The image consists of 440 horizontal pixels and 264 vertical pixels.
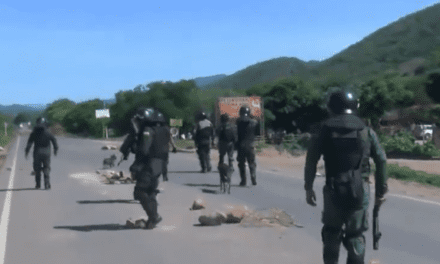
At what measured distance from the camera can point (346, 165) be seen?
16.3 feet

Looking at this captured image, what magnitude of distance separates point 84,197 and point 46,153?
2.02 m

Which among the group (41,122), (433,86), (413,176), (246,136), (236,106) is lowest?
(413,176)

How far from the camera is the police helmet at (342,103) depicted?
512 cm

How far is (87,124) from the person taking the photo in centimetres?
14562

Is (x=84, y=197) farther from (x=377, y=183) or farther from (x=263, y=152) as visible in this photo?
(x=263, y=152)

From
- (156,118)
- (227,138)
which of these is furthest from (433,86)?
(156,118)

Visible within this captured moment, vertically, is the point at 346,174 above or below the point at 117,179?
above

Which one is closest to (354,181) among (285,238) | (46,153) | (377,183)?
(377,183)

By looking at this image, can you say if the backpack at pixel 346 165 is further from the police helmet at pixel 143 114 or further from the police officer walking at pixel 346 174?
the police helmet at pixel 143 114

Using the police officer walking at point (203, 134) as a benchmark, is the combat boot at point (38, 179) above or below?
below

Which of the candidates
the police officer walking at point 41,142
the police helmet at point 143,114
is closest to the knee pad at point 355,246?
the police helmet at point 143,114

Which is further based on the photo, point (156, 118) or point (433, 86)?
point (433, 86)

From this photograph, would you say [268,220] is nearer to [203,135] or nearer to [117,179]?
[117,179]

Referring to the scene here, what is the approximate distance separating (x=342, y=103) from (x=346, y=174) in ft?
2.01
